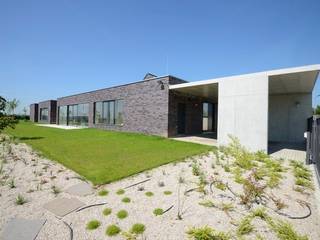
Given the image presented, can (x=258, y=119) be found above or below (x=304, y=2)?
below

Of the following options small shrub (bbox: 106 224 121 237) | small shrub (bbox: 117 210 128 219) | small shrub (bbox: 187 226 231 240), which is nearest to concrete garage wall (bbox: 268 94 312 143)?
small shrub (bbox: 187 226 231 240)

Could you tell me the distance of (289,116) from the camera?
11.1 meters

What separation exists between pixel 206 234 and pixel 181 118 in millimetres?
11572

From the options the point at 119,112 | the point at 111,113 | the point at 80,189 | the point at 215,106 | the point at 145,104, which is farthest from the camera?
the point at 215,106

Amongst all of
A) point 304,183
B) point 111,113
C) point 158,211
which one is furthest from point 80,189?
point 111,113

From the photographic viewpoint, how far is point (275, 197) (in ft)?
11.1

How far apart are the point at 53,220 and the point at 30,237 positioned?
0.38 m

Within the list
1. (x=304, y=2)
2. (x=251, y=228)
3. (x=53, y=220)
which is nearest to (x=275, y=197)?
(x=251, y=228)

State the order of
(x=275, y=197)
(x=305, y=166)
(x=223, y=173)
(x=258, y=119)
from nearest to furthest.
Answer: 1. (x=275, y=197)
2. (x=223, y=173)
3. (x=305, y=166)
4. (x=258, y=119)

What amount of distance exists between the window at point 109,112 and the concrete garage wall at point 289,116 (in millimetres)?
11465

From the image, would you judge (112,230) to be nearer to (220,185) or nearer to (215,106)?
(220,185)

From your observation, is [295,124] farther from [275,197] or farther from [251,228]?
[251,228]

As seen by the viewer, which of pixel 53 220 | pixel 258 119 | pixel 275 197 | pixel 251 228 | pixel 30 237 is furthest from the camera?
pixel 258 119

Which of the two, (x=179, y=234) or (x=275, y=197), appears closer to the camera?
(x=179, y=234)
